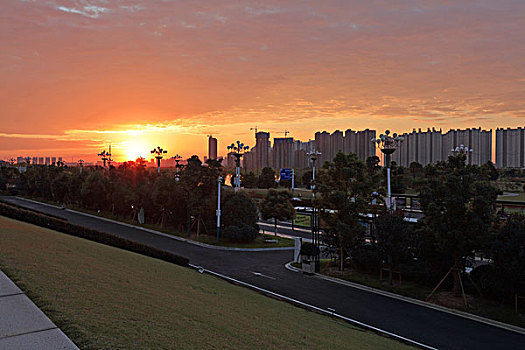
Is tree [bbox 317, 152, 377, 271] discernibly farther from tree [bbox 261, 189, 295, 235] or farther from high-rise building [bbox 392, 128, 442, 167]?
high-rise building [bbox 392, 128, 442, 167]

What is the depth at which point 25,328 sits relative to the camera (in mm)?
6496

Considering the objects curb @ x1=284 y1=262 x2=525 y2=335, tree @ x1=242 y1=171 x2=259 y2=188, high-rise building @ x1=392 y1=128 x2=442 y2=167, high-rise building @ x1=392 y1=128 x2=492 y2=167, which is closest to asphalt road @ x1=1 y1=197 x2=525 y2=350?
curb @ x1=284 y1=262 x2=525 y2=335

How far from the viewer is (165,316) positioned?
888 cm

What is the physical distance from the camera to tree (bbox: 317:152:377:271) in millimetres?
26562

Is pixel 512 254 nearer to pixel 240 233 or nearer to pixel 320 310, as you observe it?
pixel 320 310

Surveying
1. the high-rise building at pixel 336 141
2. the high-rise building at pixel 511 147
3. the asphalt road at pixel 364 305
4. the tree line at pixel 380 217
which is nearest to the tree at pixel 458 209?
the tree line at pixel 380 217

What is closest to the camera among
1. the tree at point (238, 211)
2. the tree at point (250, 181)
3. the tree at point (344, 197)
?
the tree at point (344, 197)

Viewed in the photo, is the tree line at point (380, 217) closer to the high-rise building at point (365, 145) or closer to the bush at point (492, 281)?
the bush at point (492, 281)

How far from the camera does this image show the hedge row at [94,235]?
24281mm

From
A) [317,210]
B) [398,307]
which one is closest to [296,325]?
[398,307]

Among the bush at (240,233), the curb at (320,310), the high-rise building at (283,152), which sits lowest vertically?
the curb at (320,310)

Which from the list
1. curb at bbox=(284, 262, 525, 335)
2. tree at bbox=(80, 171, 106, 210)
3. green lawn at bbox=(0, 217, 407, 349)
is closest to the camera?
green lawn at bbox=(0, 217, 407, 349)

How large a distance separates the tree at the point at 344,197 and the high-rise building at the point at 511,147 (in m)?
127

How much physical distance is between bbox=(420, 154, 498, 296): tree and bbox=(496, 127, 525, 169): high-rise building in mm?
130632
